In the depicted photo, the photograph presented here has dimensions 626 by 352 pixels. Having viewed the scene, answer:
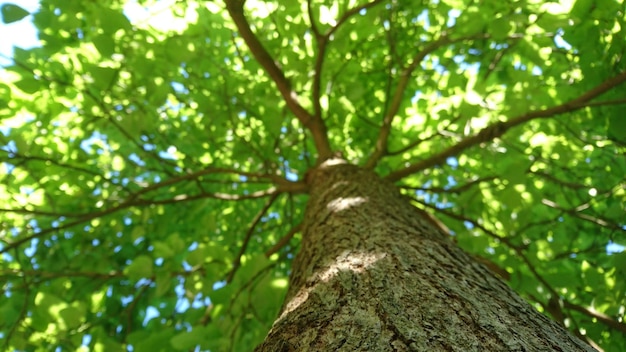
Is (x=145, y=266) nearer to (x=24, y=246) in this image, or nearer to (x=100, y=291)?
(x=24, y=246)

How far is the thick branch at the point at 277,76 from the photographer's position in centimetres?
192

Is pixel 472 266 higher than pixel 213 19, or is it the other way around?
pixel 213 19

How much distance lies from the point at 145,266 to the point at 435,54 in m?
2.84

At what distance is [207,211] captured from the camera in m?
3.76

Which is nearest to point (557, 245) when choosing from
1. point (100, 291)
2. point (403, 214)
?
point (403, 214)

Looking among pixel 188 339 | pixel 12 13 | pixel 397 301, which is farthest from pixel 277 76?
pixel 397 301

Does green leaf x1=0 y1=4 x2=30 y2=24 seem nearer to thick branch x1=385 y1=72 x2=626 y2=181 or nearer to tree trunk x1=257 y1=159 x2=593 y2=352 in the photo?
tree trunk x1=257 y1=159 x2=593 y2=352

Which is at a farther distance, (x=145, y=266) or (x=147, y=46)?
(x=147, y=46)

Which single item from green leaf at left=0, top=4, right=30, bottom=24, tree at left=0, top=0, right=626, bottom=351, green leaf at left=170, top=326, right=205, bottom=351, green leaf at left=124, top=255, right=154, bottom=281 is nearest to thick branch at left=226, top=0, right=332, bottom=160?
tree at left=0, top=0, right=626, bottom=351

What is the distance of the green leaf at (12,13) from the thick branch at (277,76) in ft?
2.72

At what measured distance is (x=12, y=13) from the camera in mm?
1732

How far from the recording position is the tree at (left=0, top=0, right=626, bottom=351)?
1278mm

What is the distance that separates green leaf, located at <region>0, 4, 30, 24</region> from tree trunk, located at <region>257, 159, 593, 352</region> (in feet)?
4.93

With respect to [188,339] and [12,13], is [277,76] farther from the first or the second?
[188,339]
